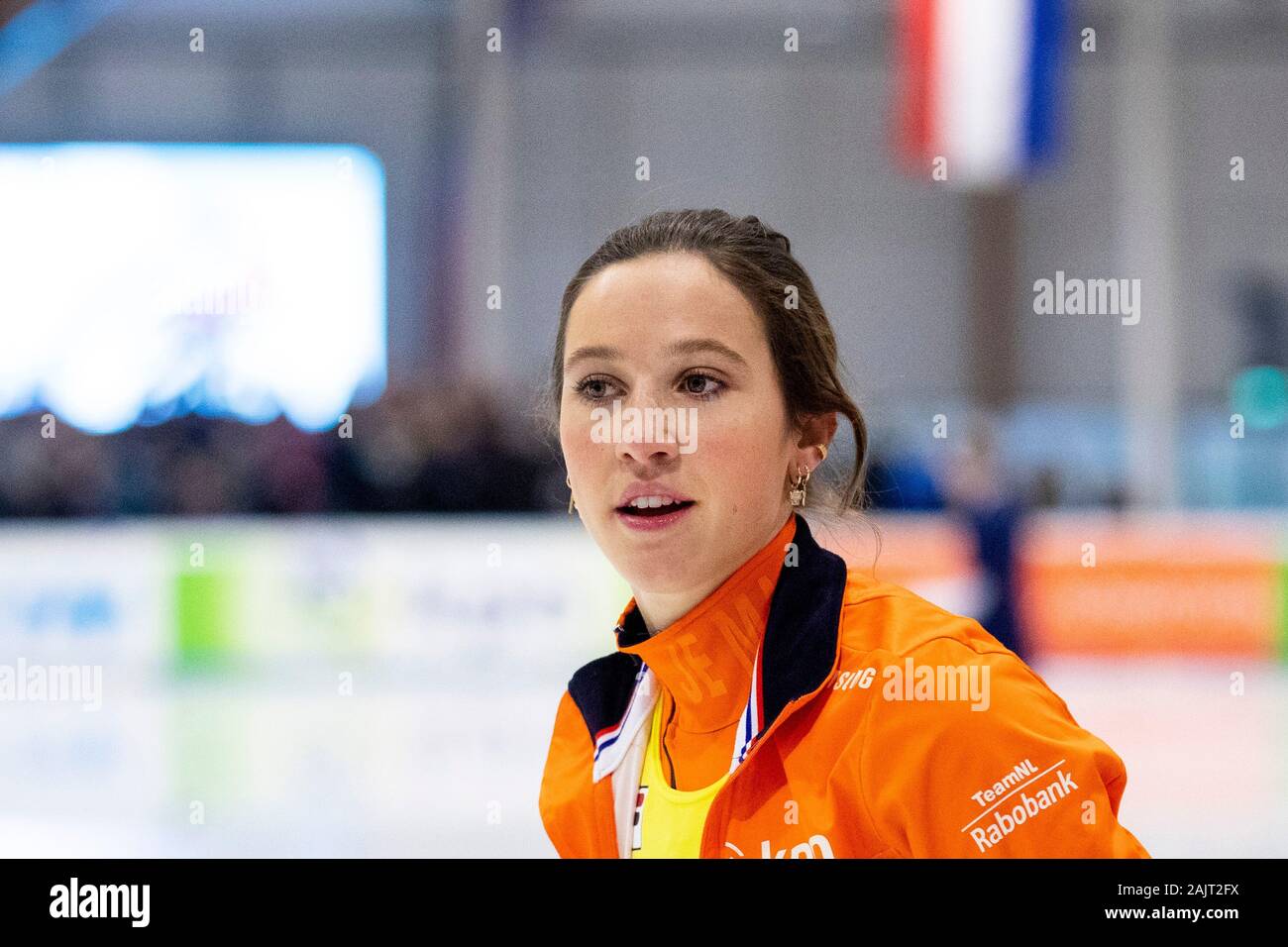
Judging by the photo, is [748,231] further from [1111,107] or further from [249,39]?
[249,39]

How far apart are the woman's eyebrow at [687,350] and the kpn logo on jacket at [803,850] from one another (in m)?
0.48

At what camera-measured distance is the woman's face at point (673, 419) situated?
128 centimetres

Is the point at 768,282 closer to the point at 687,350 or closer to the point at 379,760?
the point at 687,350

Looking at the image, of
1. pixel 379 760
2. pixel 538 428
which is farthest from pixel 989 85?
pixel 379 760

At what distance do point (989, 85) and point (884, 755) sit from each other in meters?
3.47

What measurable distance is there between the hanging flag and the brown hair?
281cm

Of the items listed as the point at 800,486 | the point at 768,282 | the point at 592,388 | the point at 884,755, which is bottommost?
the point at 884,755

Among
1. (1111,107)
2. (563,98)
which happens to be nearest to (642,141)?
(563,98)

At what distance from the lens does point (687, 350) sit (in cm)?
128

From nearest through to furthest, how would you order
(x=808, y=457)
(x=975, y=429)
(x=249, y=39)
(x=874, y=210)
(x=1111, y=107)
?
(x=808, y=457) → (x=975, y=429) → (x=1111, y=107) → (x=874, y=210) → (x=249, y=39)

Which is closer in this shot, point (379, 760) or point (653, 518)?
point (653, 518)

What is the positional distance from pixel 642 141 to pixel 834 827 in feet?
35.9

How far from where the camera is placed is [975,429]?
6.10m
